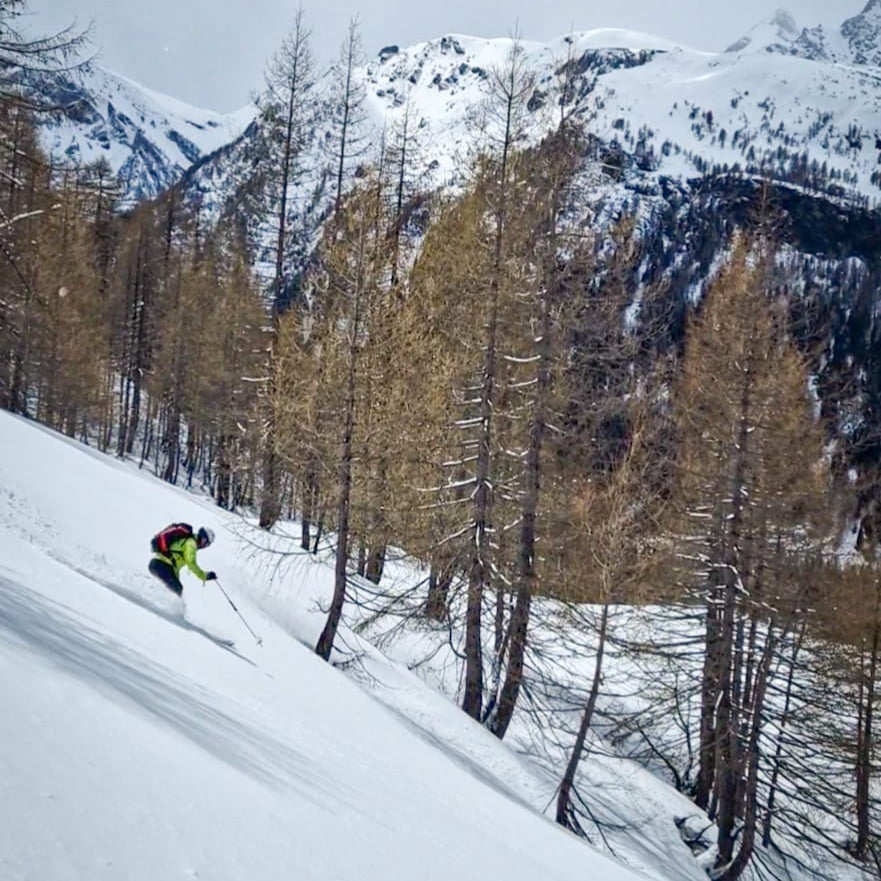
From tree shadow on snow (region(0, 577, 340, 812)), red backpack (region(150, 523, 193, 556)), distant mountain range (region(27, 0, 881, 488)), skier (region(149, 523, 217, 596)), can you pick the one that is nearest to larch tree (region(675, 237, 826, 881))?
distant mountain range (region(27, 0, 881, 488))

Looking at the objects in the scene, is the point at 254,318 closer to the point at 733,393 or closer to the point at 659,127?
the point at 733,393

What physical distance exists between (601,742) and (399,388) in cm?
1007

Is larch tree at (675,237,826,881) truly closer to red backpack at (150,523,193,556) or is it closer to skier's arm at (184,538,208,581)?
skier's arm at (184,538,208,581)

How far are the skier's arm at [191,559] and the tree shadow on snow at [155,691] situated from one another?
444 cm

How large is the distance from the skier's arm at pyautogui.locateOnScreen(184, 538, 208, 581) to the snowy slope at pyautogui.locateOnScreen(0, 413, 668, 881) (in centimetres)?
56

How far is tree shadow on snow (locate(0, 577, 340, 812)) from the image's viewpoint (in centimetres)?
391

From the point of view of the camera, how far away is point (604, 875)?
617cm

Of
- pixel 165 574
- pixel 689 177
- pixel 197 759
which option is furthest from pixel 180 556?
pixel 689 177

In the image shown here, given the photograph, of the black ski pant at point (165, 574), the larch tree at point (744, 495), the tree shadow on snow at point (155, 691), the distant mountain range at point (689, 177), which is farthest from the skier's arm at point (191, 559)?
the larch tree at point (744, 495)

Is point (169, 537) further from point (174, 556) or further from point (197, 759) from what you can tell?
point (197, 759)

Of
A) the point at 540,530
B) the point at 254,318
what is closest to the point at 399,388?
the point at 540,530

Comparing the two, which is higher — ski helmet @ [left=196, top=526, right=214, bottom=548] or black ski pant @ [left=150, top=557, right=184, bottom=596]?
ski helmet @ [left=196, top=526, right=214, bottom=548]

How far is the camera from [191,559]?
10305 mm

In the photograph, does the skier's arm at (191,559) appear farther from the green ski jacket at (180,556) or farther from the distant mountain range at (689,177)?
A: the distant mountain range at (689,177)
